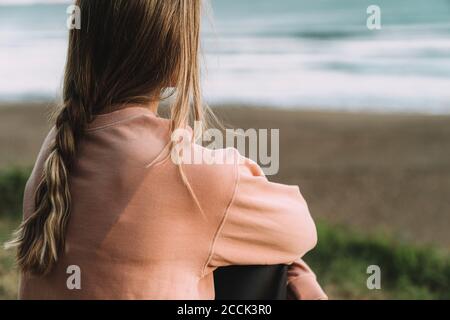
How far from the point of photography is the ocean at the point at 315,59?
887 cm

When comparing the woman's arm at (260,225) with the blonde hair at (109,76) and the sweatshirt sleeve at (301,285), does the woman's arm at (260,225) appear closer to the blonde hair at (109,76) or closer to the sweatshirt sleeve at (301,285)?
the sweatshirt sleeve at (301,285)

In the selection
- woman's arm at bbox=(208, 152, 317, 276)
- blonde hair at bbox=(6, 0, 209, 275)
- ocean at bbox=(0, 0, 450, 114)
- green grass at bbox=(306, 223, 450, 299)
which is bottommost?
green grass at bbox=(306, 223, 450, 299)

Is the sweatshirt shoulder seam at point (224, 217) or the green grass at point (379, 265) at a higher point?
the sweatshirt shoulder seam at point (224, 217)

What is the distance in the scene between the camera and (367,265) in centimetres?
394

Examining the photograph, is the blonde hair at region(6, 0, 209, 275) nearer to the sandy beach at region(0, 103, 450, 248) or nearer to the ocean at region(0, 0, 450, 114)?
the sandy beach at region(0, 103, 450, 248)

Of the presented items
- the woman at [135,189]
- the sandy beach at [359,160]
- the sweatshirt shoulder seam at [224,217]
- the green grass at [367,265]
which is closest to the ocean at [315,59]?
the sandy beach at [359,160]

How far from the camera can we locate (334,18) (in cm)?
1506

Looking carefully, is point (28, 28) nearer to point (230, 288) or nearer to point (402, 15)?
point (402, 15)

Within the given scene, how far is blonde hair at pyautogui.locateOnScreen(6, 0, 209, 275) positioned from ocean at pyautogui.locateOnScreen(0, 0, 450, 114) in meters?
4.95

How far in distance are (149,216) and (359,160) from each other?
450 centimetres

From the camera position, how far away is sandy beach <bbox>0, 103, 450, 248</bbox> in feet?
15.9

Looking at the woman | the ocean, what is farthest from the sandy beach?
the woman

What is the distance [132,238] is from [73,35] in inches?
18.8

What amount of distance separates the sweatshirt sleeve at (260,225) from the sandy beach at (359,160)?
8.95ft
